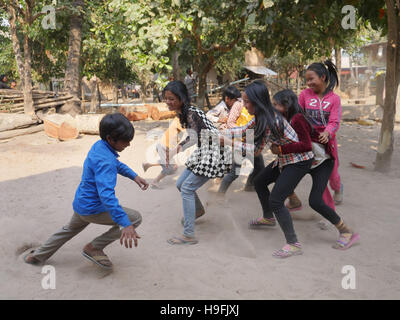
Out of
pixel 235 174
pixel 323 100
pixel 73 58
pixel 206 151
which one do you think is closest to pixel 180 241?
pixel 206 151

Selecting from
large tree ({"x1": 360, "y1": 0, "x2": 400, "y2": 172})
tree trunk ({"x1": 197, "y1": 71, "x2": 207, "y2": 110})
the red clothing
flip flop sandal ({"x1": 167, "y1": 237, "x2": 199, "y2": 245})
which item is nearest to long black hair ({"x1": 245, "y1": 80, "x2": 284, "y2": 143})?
the red clothing

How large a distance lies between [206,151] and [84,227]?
3.91ft

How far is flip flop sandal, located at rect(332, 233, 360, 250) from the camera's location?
11.1 feet

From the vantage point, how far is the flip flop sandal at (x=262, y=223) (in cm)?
386

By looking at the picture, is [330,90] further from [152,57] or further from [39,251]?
[152,57]

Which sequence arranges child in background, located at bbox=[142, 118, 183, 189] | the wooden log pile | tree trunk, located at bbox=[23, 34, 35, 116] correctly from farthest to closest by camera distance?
the wooden log pile
tree trunk, located at bbox=[23, 34, 35, 116]
child in background, located at bbox=[142, 118, 183, 189]

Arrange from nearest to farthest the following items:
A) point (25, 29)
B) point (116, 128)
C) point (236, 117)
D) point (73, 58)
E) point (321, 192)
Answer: point (116, 128) < point (321, 192) < point (236, 117) < point (25, 29) < point (73, 58)

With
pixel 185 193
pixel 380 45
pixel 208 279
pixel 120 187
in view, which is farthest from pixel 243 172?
pixel 380 45

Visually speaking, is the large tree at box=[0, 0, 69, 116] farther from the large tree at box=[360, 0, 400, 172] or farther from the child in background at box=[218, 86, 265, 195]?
the large tree at box=[360, 0, 400, 172]

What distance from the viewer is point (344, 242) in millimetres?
3408

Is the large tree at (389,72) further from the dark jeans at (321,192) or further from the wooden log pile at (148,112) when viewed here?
the wooden log pile at (148,112)

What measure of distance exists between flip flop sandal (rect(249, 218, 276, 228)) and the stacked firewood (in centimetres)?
887

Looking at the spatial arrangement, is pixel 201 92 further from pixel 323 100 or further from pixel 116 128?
pixel 116 128
